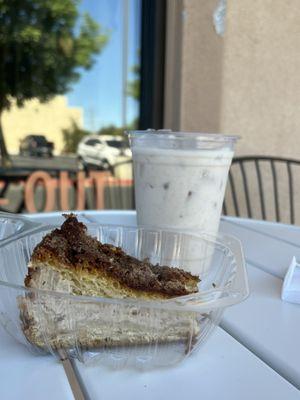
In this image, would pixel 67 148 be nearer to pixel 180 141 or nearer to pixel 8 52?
pixel 8 52

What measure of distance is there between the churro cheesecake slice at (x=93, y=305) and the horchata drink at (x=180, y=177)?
0.32 m

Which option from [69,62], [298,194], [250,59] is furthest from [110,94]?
[298,194]

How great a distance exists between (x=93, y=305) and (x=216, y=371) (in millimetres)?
139

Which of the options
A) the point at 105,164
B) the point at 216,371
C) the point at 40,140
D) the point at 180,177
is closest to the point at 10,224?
the point at 180,177

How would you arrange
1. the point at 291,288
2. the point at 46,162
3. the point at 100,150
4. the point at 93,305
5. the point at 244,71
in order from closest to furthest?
the point at 93,305 < the point at 291,288 < the point at 244,71 < the point at 46,162 < the point at 100,150

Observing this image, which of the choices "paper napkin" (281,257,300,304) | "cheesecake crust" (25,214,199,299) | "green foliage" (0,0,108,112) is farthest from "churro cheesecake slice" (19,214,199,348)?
"green foliage" (0,0,108,112)

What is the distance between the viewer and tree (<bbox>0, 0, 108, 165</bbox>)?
10.5 ft

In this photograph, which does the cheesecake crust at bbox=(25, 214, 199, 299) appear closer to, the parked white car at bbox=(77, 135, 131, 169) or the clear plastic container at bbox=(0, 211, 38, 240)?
the clear plastic container at bbox=(0, 211, 38, 240)

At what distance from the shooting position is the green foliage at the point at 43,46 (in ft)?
10.5

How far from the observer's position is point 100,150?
3279 millimetres

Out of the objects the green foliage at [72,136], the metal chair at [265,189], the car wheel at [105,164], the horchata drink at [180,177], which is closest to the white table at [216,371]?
the horchata drink at [180,177]

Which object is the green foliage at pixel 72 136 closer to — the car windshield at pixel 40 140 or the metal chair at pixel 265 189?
the car windshield at pixel 40 140

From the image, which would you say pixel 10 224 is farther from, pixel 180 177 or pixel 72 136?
pixel 72 136

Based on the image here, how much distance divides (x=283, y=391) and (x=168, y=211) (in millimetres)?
411
